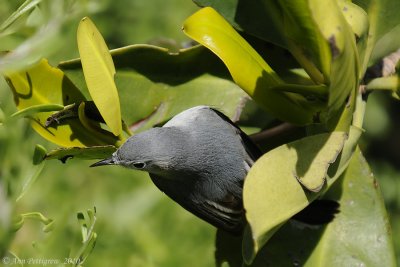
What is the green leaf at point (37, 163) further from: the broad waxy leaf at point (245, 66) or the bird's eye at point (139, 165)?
the bird's eye at point (139, 165)

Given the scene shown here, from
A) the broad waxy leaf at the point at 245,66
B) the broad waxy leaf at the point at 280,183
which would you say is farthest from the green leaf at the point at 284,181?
the broad waxy leaf at the point at 245,66

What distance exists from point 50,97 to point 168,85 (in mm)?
292

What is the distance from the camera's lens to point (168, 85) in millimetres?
1755

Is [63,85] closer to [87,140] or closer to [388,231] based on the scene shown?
[87,140]

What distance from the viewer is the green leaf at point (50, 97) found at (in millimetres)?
1523

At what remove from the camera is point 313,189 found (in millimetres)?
1396

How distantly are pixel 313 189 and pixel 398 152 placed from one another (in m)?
1.82

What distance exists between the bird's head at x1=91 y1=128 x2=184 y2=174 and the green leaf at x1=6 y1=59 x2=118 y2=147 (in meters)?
0.04

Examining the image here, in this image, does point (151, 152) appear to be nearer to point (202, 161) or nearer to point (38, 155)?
point (202, 161)

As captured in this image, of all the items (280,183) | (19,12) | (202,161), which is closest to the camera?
(19,12)

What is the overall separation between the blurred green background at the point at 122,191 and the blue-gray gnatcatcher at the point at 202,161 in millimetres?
132

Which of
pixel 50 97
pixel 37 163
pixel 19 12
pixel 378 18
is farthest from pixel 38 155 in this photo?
pixel 378 18

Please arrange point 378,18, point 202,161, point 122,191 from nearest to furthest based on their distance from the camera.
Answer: point 378,18 → point 202,161 → point 122,191

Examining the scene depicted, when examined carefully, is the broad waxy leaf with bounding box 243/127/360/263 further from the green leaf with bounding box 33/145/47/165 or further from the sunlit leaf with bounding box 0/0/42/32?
the sunlit leaf with bounding box 0/0/42/32
